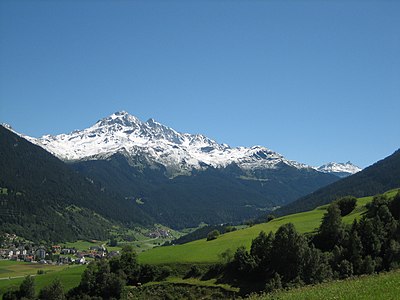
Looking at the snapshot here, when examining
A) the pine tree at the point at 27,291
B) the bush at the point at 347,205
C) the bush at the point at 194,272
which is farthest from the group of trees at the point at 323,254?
the pine tree at the point at 27,291

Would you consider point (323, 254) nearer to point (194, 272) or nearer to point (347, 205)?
point (194, 272)

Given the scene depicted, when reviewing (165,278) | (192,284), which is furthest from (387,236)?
(165,278)

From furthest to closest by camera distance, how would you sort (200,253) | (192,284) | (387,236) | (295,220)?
(295,220)
(200,253)
(192,284)
(387,236)

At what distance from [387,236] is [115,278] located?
185 feet

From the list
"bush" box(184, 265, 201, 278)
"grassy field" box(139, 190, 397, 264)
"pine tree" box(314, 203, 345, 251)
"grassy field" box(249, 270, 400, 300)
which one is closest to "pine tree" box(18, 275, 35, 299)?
"grassy field" box(139, 190, 397, 264)

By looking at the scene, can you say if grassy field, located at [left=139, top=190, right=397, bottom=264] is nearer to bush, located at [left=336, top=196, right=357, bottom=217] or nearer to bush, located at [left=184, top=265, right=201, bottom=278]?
bush, located at [left=336, top=196, right=357, bottom=217]

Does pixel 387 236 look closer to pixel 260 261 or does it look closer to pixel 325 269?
pixel 325 269

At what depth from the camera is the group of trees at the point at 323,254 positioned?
76000mm

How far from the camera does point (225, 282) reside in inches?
3492

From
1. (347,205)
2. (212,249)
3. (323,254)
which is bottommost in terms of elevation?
(323,254)

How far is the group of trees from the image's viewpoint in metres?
76.0

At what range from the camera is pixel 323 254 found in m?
82.6

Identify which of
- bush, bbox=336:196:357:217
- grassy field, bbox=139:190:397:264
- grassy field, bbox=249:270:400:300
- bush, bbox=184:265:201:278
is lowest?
bush, bbox=184:265:201:278

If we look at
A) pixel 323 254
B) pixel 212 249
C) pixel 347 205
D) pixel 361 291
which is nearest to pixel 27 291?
pixel 212 249
